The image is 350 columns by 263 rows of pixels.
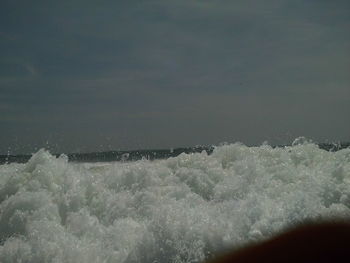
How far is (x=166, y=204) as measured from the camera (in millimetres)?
9570

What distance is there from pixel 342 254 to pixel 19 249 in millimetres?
5502

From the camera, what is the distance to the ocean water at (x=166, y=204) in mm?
7801

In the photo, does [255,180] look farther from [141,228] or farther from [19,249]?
[19,249]

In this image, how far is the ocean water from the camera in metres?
7.80

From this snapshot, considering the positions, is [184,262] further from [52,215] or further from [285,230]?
[52,215]

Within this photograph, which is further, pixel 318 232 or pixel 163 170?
pixel 163 170

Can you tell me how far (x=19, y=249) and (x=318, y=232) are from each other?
18.0 feet

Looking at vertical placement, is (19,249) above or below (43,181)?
below

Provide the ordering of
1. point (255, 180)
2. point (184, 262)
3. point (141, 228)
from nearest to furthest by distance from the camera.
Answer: point (184, 262) → point (141, 228) → point (255, 180)

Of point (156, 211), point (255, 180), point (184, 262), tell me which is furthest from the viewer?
point (255, 180)

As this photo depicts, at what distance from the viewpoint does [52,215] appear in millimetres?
8969

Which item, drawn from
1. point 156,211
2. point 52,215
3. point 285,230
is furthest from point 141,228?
point 285,230

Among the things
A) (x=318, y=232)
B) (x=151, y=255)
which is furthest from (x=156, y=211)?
(x=318, y=232)

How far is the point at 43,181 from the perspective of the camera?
32.9ft
